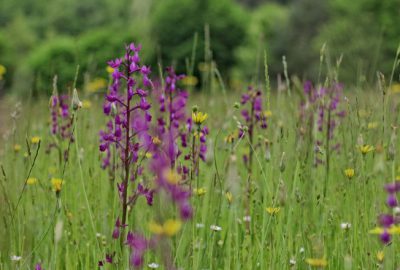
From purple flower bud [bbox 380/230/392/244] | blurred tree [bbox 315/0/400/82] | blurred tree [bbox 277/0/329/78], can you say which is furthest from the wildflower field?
blurred tree [bbox 277/0/329/78]

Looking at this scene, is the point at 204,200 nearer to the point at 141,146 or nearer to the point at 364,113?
the point at 141,146

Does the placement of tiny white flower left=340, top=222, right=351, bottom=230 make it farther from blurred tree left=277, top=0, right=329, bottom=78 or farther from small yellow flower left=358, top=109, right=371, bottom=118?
blurred tree left=277, top=0, right=329, bottom=78

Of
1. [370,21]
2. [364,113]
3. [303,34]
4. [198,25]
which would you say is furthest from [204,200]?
[303,34]

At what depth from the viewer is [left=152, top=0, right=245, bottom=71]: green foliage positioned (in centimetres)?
2958

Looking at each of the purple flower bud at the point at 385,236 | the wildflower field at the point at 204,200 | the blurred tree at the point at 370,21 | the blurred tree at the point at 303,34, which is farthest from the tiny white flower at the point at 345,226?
the blurred tree at the point at 303,34

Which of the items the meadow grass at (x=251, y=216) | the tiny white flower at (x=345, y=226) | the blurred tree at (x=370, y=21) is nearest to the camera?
the meadow grass at (x=251, y=216)

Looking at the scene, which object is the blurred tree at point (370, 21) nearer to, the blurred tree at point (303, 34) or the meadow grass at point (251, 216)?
the blurred tree at point (303, 34)

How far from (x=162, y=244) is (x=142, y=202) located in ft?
5.02

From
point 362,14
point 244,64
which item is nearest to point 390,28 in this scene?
point 362,14

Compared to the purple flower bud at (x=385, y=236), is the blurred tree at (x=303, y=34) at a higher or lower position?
higher

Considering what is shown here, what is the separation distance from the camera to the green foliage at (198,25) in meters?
29.6

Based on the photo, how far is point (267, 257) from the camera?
205cm

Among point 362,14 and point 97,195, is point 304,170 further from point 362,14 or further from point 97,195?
point 362,14

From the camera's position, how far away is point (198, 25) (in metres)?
30.2
